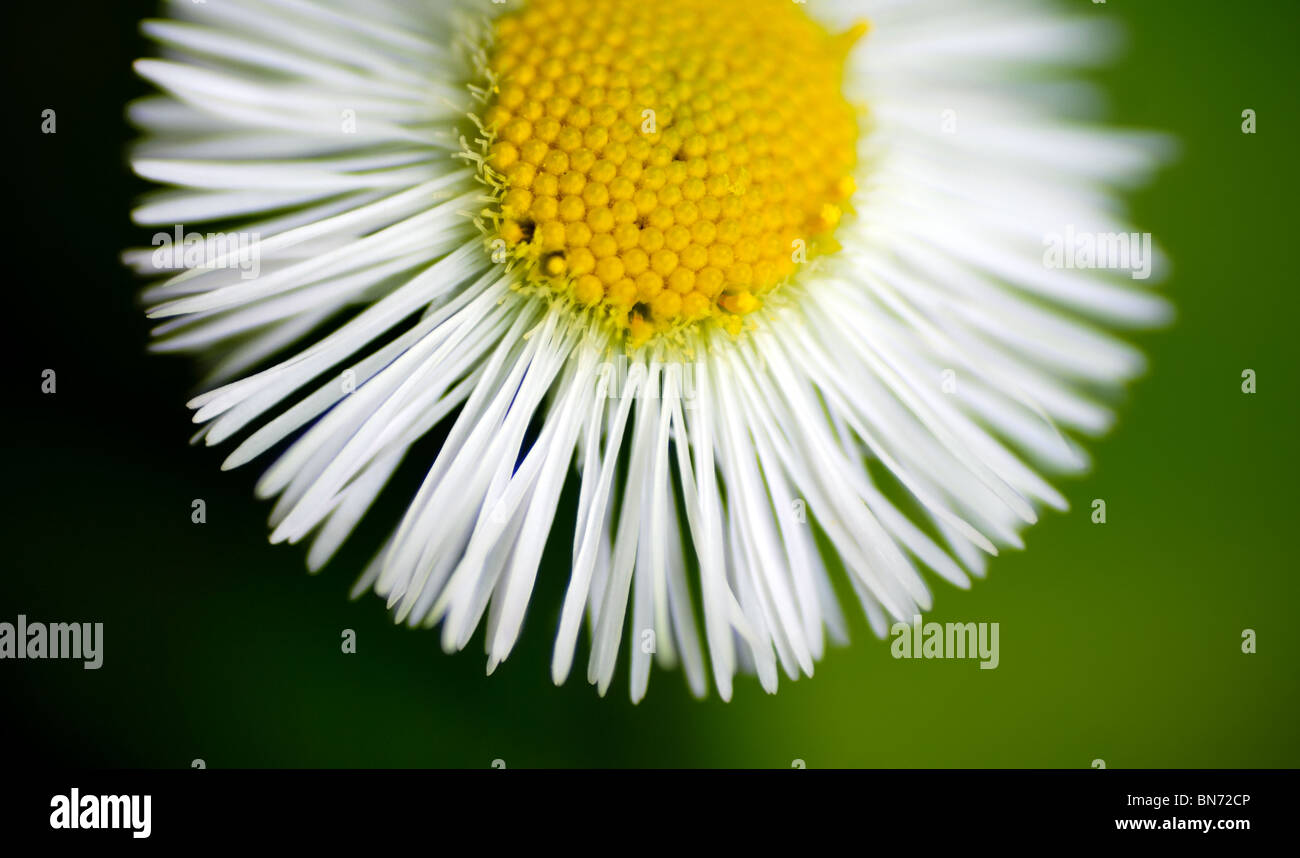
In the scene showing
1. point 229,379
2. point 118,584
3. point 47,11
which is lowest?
point 118,584

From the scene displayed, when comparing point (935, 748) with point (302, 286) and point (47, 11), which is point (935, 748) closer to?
point (302, 286)

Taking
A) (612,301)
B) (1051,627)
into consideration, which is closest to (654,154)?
(612,301)

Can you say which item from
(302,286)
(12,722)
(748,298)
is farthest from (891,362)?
(12,722)

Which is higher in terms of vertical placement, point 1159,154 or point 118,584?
point 1159,154

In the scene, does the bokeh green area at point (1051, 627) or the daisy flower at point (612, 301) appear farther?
the bokeh green area at point (1051, 627)

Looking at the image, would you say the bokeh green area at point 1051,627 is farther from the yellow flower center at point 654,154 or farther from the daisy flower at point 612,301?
the yellow flower center at point 654,154

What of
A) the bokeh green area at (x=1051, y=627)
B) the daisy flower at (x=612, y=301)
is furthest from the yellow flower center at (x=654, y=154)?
the bokeh green area at (x=1051, y=627)

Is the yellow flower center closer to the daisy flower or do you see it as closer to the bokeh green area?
the daisy flower
